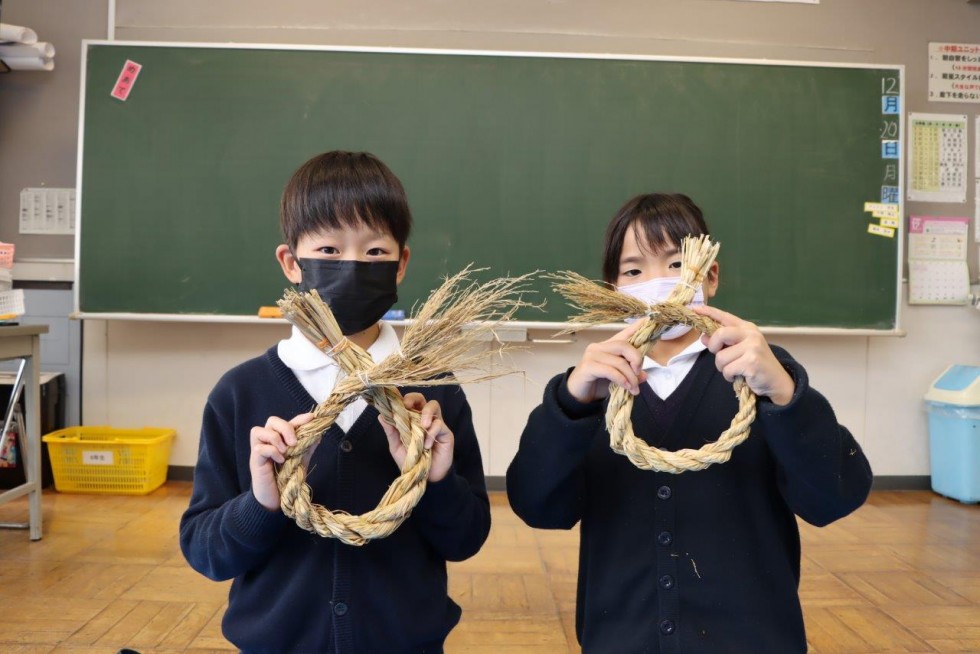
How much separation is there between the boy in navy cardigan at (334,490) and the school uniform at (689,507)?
0.18m

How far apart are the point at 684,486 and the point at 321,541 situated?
0.60 meters

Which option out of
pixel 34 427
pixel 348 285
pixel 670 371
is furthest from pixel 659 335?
pixel 34 427

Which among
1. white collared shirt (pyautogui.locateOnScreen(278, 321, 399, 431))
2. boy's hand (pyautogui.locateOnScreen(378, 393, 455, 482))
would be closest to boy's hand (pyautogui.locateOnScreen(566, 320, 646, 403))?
boy's hand (pyautogui.locateOnScreen(378, 393, 455, 482))

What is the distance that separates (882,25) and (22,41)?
15.0 ft

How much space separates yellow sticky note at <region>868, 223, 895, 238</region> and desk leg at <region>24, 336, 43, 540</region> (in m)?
4.03

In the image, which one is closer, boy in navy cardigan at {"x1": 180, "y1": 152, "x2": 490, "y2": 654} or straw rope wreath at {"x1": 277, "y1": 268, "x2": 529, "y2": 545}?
straw rope wreath at {"x1": 277, "y1": 268, "x2": 529, "y2": 545}

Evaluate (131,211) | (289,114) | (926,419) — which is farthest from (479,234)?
(926,419)

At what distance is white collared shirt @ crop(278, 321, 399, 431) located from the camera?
1.18m

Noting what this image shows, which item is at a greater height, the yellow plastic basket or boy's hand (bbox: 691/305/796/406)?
boy's hand (bbox: 691/305/796/406)

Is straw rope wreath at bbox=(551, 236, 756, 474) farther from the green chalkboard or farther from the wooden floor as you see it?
Answer: the green chalkboard

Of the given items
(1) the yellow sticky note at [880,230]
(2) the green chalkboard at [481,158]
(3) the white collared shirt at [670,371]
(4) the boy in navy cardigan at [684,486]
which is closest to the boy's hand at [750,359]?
(4) the boy in navy cardigan at [684,486]

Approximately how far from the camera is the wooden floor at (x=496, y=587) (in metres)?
2.28

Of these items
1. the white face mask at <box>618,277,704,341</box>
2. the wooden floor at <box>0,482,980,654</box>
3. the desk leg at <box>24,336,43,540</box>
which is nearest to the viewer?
the white face mask at <box>618,277,704,341</box>

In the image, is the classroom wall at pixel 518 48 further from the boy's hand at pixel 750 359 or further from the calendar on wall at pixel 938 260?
the boy's hand at pixel 750 359
